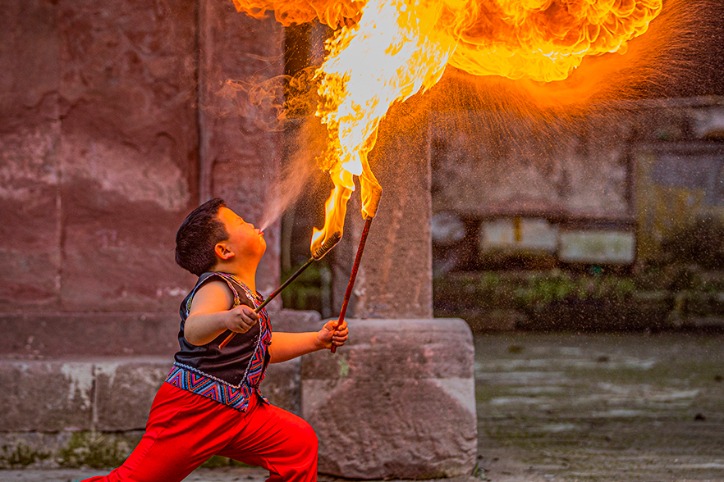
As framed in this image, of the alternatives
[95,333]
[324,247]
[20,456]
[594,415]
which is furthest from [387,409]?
[594,415]

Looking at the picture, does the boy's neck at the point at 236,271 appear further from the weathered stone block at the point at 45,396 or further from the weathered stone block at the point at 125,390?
the weathered stone block at the point at 45,396

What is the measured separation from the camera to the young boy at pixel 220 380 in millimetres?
3531

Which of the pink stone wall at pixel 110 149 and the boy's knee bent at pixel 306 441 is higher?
the pink stone wall at pixel 110 149

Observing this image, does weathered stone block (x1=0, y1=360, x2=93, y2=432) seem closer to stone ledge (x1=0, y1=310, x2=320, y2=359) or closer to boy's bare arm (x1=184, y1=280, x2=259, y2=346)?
stone ledge (x1=0, y1=310, x2=320, y2=359)

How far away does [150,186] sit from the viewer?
559 centimetres

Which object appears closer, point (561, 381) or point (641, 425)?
point (641, 425)

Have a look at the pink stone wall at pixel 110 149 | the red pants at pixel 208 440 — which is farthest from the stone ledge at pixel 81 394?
the red pants at pixel 208 440

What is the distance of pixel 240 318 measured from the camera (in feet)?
11.0

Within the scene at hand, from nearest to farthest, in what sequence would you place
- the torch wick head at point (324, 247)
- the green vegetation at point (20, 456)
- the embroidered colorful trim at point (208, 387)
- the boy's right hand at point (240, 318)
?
the boy's right hand at point (240, 318) → the torch wick head at point (324, 247) → the embroidered colorful trim at point (208, 387) → the green vegetation at point (20, 456)

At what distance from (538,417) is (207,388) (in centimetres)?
405

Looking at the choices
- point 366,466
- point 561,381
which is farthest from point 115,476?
point 561,381

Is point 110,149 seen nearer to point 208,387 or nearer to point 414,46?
point 414,46

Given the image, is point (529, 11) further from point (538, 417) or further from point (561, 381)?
point (561, 381)

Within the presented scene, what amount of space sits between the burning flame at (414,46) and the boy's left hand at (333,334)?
32cm
